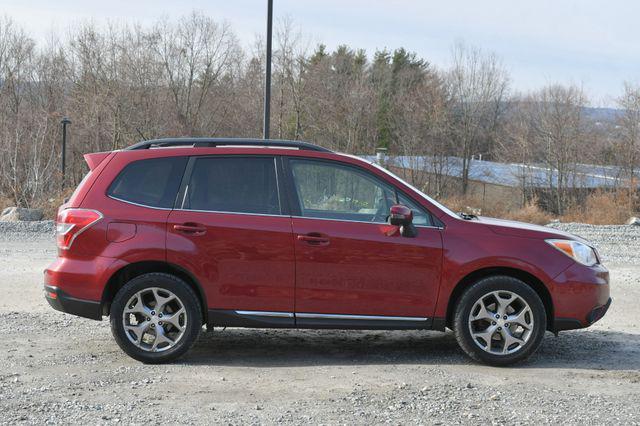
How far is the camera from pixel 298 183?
6410 mm

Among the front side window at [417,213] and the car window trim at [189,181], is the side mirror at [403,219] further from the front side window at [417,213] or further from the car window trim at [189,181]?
the car window trim at [189,181]

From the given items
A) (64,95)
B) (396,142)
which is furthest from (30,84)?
(396,142)

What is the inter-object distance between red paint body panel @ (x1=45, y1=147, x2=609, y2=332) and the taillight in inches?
1.9

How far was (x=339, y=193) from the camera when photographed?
6422 mm

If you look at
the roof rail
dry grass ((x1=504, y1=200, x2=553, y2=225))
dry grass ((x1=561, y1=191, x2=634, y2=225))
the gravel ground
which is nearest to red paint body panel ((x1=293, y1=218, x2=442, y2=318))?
the gravel ground

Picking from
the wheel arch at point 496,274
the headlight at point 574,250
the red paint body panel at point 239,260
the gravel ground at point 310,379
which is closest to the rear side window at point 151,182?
the red paint body panel at point 239,260

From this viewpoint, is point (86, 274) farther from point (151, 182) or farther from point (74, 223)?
point (151, 182)

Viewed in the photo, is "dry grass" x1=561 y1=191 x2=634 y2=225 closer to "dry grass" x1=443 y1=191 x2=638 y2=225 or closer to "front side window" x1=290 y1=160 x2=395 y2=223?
"dry grass" x1=443 y1=191 x2=638 y2=225

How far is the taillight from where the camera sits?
623 cm

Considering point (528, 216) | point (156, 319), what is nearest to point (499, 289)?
point (156, 319)

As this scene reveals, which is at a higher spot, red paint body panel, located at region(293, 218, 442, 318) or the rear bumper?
red paint body panel, located at region(293, 218, 442, 318)

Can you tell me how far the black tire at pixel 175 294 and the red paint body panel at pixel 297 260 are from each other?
0.14m

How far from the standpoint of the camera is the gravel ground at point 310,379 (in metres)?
4.96

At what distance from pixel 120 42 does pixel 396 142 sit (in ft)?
57.1
